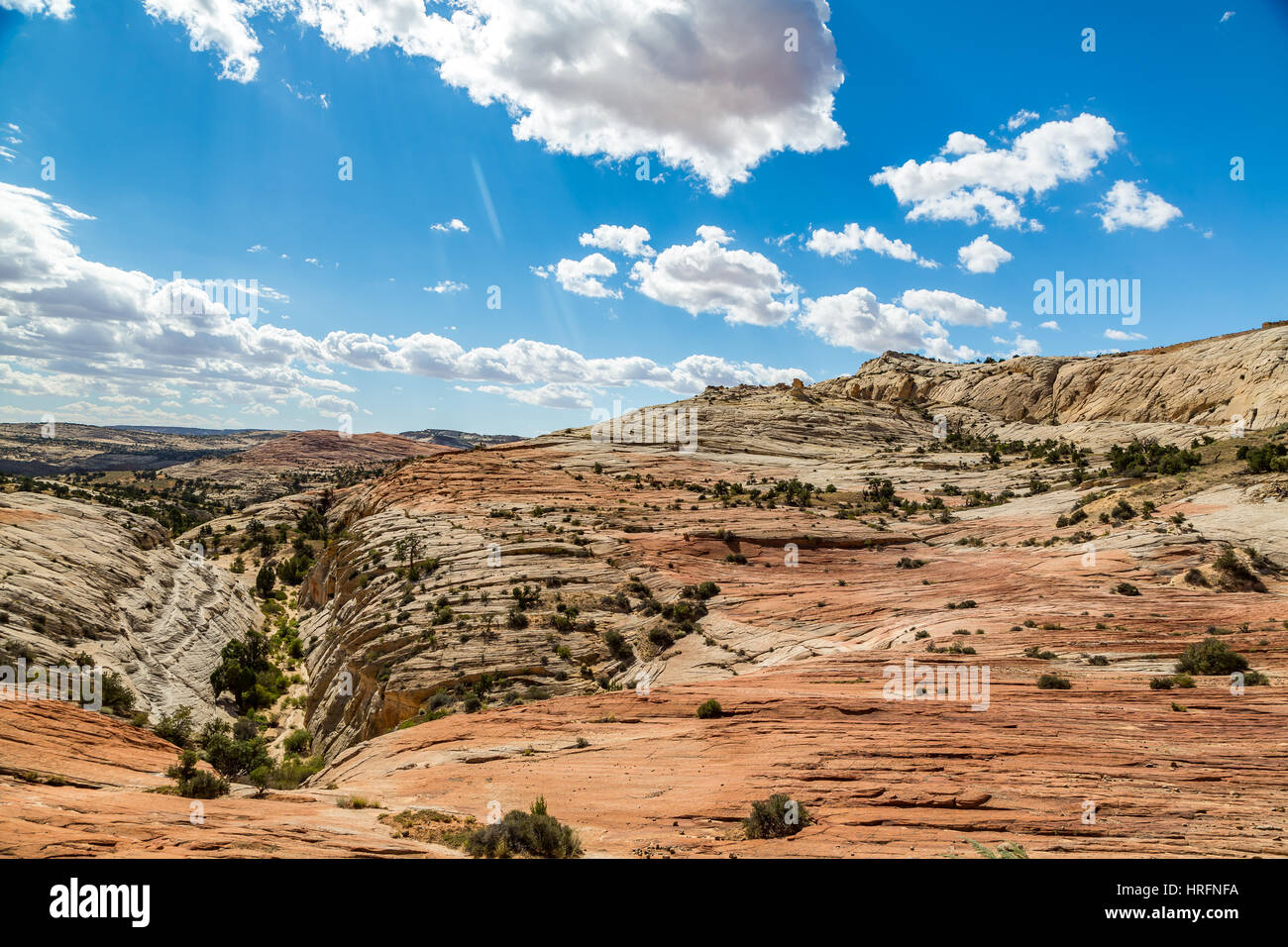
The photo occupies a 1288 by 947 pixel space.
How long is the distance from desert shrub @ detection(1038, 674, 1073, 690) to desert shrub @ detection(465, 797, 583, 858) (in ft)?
43.5

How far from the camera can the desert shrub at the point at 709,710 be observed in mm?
16500

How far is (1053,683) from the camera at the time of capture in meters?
15.5

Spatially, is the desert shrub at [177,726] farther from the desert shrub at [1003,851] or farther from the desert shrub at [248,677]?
the desert shrub at [1003,851]

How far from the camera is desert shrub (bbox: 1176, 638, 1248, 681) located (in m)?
15.1

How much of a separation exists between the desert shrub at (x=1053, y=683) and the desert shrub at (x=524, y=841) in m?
13.3

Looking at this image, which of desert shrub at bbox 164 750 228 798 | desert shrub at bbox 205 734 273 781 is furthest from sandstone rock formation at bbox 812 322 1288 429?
→ desert shrub at bbox 205 734 273 781

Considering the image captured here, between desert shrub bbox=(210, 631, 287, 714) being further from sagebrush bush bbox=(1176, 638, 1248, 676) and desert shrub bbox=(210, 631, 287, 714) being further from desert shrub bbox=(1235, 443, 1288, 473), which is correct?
desert shrub bbox=(1235, 443, 1288, 473)

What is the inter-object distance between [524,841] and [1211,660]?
1812 centimetres

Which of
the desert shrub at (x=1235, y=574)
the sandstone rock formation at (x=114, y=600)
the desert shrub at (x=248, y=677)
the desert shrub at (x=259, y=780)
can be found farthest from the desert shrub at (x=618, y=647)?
the desert shrub at (x=1235, y=574)

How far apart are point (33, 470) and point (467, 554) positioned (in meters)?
165

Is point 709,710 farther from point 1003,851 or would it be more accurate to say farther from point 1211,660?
point 1211,660

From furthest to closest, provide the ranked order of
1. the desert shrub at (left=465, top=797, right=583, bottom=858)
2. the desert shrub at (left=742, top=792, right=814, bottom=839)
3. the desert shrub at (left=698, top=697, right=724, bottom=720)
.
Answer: the desert shrub at (left=698, top=697, right=724, bottom=720) → the desert shrub at (left=742, top=792, right=814, bottom=839) → the desert shrub at (left=465, top=797, right=583, bottom=858)

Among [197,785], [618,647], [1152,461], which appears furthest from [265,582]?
[1152,461]
